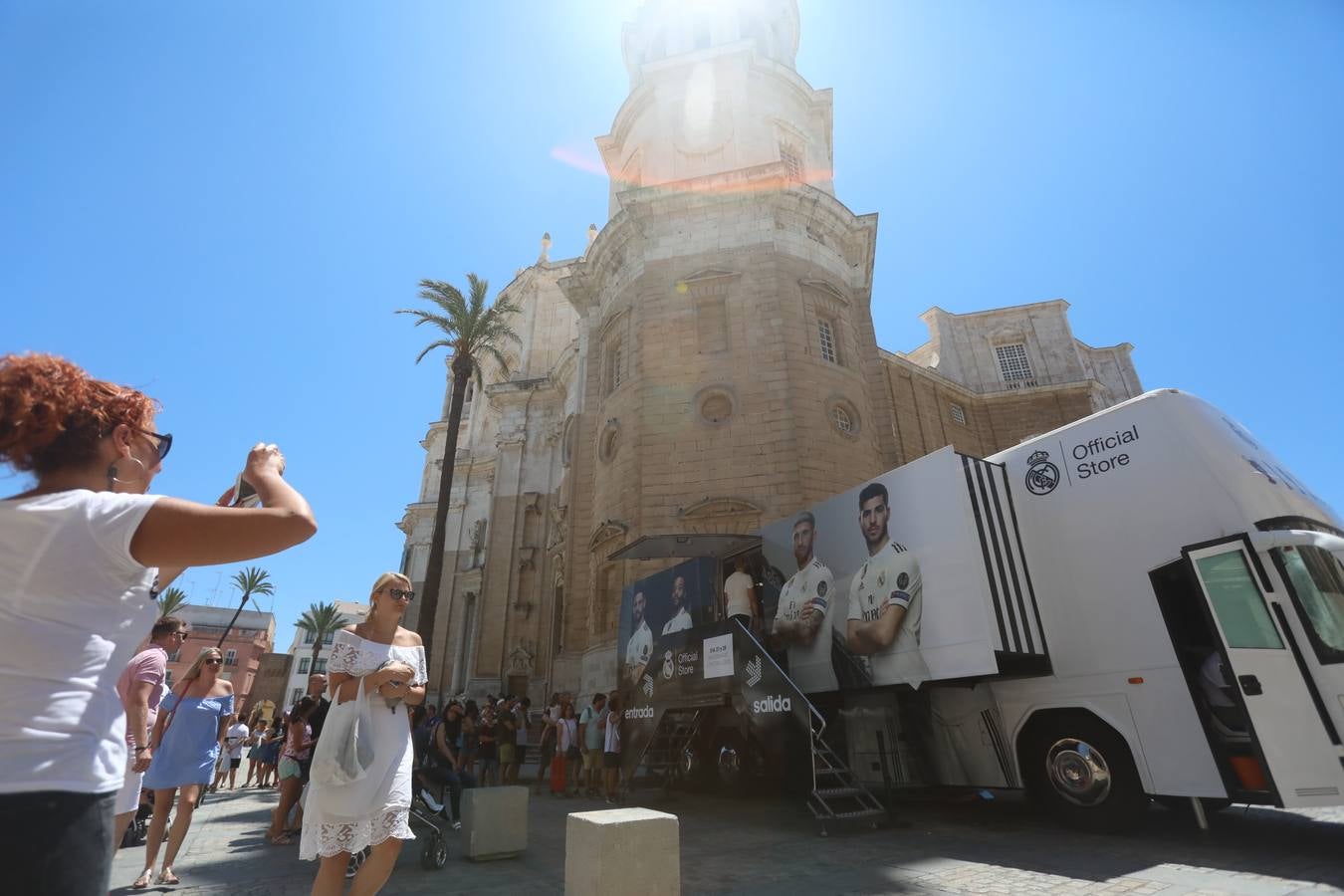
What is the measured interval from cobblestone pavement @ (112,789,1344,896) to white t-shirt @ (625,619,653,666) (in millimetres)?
4083

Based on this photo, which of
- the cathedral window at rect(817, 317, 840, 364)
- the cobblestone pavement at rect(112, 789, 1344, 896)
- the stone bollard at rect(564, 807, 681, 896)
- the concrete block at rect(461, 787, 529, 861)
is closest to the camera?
the stone bollard at rect(564, 807, 681, 896)

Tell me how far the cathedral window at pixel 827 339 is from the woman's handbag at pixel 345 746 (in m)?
18.5

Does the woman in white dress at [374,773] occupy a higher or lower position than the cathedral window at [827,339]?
lower

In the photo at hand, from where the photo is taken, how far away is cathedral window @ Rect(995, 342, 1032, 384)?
113ft

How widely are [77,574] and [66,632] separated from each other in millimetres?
137

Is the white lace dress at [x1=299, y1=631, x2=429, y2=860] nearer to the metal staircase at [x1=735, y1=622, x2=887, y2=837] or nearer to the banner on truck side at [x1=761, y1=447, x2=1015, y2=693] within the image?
the metal staircase at [x1=735, y1=622, x2=887, y2=837]

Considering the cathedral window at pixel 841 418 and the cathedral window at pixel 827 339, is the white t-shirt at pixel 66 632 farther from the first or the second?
the cathedral window at pixel 827 339

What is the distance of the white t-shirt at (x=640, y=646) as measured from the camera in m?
12.6

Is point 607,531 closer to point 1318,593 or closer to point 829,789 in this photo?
point 829,789

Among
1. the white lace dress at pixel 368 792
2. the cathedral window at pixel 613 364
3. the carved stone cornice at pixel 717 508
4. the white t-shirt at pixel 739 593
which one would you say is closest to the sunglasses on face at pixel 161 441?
the white lace dress at pixel 368 792

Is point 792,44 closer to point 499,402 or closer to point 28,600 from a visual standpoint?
point 499,402

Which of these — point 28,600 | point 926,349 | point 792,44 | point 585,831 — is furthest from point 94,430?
point 926,349

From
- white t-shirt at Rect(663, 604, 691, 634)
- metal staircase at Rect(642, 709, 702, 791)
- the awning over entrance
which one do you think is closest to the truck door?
the awning over entrance

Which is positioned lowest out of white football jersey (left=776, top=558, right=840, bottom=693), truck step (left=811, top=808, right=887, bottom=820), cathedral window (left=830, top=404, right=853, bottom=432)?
truck step (left=811, top=808, right=887, bottom=820)
